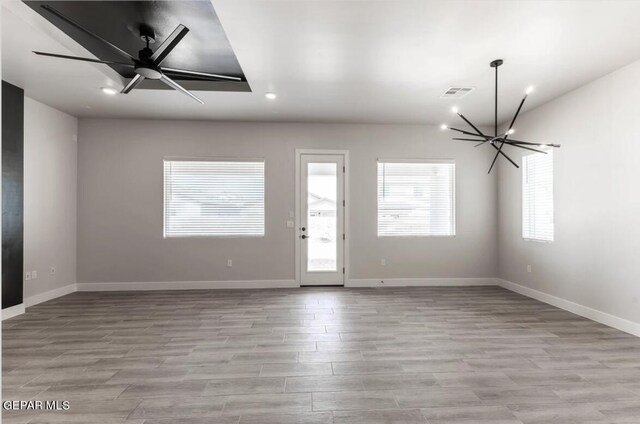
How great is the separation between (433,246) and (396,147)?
1.88 m

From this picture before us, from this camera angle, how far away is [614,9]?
2.96 m

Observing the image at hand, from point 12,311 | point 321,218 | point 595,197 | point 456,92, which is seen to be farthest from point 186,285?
point 595,197

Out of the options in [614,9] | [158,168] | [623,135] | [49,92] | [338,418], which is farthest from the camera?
[158,168]

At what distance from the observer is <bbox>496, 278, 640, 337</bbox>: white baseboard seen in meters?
3.95

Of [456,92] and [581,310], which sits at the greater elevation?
[456,92]

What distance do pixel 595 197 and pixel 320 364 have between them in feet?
12.9

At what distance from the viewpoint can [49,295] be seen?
208 inches

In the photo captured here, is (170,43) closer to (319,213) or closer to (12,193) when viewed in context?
(12,193)

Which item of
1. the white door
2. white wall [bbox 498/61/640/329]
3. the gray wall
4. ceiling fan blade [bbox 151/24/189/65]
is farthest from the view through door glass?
ceiling fan blade [bbox 151/24/189/65]

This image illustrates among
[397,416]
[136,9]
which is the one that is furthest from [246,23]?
[397,416]

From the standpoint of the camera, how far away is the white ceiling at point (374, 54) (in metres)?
3.01

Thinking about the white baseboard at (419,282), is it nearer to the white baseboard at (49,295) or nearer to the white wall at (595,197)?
the white wall at (595,197)

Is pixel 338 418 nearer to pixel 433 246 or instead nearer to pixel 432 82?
pixel 432 82

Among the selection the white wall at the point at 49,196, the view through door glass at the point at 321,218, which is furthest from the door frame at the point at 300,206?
the white wall at the point at 49,196
